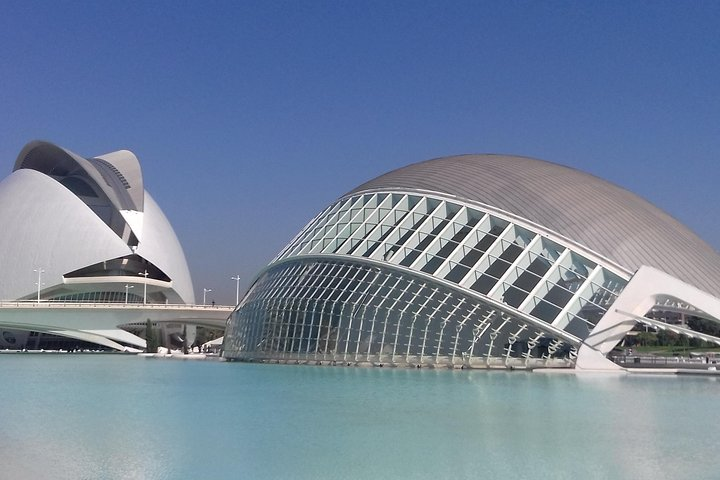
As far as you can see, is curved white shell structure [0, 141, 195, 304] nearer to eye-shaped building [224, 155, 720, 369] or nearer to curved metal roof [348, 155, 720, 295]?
eye-shaped building [224, 155, 720, 369]

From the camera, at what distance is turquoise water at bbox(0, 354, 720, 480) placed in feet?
34.8

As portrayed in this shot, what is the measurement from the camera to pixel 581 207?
33.5m

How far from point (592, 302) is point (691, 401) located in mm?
10938

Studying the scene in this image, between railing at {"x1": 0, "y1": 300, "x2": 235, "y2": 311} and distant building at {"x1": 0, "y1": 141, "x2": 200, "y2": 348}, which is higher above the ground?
distant building at {"x1": 0, "y1": 141, "x2": 200, "y2": 348}

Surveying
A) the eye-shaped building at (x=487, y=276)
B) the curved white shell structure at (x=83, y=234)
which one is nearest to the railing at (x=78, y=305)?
the curved white shell structure at (x=83, y=234)

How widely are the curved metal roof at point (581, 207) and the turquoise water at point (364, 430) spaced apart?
8.52 metres

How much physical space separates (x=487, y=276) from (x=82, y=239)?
5651 centimetres

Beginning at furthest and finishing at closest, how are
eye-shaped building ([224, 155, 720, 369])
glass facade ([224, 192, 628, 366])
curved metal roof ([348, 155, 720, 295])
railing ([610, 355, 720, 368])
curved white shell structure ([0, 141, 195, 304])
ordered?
1. curved white shell structure ([0, 141, 195, 304])
2. railing ([610, 355, 720, 368])
3. curved metal roof ([348, 155, 720, 295])
4. glass facade ([224, 192, 628, 366])
5. eye-shaped building ([224, 155, 720, 369])

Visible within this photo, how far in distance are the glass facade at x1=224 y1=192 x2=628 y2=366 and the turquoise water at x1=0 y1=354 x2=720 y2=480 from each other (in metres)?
6.38

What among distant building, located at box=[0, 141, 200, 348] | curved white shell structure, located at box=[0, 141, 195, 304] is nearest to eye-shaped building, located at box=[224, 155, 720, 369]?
distant building, located at box=[0, 141, 200, 348]

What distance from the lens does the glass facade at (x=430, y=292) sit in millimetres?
30089

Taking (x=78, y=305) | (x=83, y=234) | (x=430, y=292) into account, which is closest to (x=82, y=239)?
(x=83, y=234)

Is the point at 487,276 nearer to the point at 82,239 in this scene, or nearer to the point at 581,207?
the point at 581,207

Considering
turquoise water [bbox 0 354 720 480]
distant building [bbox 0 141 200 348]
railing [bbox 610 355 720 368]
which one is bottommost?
turquoise water [bbox 0 354 720 480]
